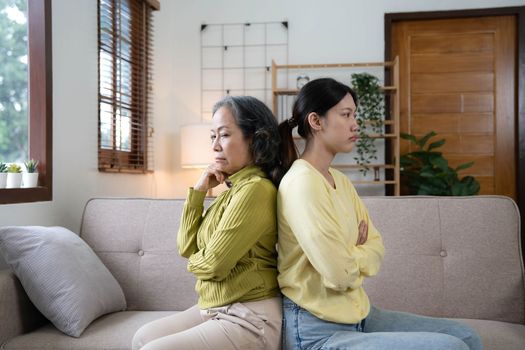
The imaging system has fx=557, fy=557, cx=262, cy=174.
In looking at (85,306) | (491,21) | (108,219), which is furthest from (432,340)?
(491,21)

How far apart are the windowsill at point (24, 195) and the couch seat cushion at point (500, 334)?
71.1 inches

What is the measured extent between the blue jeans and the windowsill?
132cm

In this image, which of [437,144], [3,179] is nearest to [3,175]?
[3,179]

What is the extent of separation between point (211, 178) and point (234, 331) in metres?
0.49

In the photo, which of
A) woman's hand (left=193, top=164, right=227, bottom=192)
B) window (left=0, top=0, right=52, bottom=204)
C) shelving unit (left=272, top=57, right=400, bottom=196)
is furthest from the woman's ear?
shelving unit (left=272, top=57, right=400, bottom=196)

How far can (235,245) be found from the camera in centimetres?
140

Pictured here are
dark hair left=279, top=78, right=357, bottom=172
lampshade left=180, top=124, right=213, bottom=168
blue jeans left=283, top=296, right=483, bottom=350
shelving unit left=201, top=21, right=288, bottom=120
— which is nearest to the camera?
blue jeans left=283, top=296, right=483, bottom=350

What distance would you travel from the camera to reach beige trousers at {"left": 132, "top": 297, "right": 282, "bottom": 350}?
133cm

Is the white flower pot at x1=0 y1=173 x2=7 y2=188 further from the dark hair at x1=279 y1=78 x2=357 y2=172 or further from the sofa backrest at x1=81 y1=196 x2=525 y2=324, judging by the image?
the dark hair at x1=279 y1=78 x2=357 y2=172

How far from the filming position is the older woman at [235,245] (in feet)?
4.55

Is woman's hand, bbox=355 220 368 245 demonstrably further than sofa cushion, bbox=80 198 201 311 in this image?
No

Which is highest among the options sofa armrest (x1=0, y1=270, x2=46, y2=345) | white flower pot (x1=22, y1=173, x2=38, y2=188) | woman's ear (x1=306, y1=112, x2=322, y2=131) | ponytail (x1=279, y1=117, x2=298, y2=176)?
woman's ear (x1=306, y1=112, x2=322, y2=131)

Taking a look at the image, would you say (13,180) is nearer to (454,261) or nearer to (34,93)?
(34,93)

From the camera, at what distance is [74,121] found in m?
2.79
